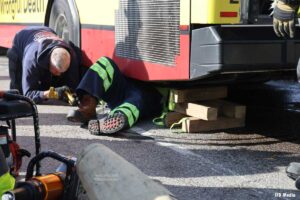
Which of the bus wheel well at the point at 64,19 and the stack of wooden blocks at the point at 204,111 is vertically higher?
the bus wheel well at the point at 64,19

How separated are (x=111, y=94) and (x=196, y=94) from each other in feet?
2.65

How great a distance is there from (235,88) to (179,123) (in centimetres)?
182

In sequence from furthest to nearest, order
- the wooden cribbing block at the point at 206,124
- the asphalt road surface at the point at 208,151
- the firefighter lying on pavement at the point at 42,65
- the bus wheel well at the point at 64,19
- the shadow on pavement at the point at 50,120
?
the bus wheel well at the point at 64,19 → the firefighter lying on pavement at the point at 42,65 → the shadow on pavement at the point at 50,120 → the wooden cribbing block at the point at 206,124 → the asphalt road surface at the point at 208,151

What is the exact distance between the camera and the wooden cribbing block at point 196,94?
4.61m

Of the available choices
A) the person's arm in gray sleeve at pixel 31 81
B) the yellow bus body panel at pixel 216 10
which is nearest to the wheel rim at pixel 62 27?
the person's arm in gray sleeve at pixel 31 81

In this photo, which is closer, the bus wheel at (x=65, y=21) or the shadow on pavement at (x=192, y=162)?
the shadow on pavement at (x=192, y=162)

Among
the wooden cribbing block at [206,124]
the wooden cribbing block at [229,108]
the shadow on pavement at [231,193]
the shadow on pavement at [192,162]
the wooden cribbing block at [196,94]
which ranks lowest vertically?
the shadow on pavement at [231,193]

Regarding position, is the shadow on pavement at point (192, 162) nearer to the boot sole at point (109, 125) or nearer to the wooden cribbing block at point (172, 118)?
the boot sole at point (109, 125)

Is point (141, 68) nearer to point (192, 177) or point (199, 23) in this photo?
point (199, 23)

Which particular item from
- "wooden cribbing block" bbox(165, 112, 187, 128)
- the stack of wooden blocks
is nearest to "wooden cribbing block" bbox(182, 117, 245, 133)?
the stack of wooden blocks

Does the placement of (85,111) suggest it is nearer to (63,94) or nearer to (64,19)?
(63,94)

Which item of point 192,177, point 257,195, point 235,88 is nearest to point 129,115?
point 192,177

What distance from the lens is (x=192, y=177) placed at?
348 cm

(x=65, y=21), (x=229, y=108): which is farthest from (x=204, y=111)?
(x=65, y=21)
